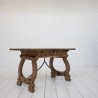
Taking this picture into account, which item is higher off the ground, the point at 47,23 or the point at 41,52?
the point at 47,23

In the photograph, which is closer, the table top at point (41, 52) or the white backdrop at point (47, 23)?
the table top at point (41, 52)

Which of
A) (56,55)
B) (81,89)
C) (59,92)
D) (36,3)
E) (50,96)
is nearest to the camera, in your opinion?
(50,96)

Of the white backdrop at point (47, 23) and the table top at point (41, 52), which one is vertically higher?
the white backdrop at point (47, 23)

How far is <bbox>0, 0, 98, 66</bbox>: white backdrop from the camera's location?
508 cm

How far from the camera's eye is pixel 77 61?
203 inches

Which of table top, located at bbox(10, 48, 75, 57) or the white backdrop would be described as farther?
the white backdrop

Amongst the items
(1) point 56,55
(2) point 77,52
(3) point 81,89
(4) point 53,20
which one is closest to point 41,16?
(4) point 53,20

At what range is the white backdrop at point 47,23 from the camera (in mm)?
5082

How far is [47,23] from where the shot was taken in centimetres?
510

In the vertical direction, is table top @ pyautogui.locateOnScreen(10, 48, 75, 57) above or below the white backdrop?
below

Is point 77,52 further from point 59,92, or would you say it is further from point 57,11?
point 59,92

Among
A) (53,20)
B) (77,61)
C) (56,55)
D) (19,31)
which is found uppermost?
(53,20)

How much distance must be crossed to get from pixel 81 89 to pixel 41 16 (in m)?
3.14

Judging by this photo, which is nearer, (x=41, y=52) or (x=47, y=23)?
(x=41, y=52)
